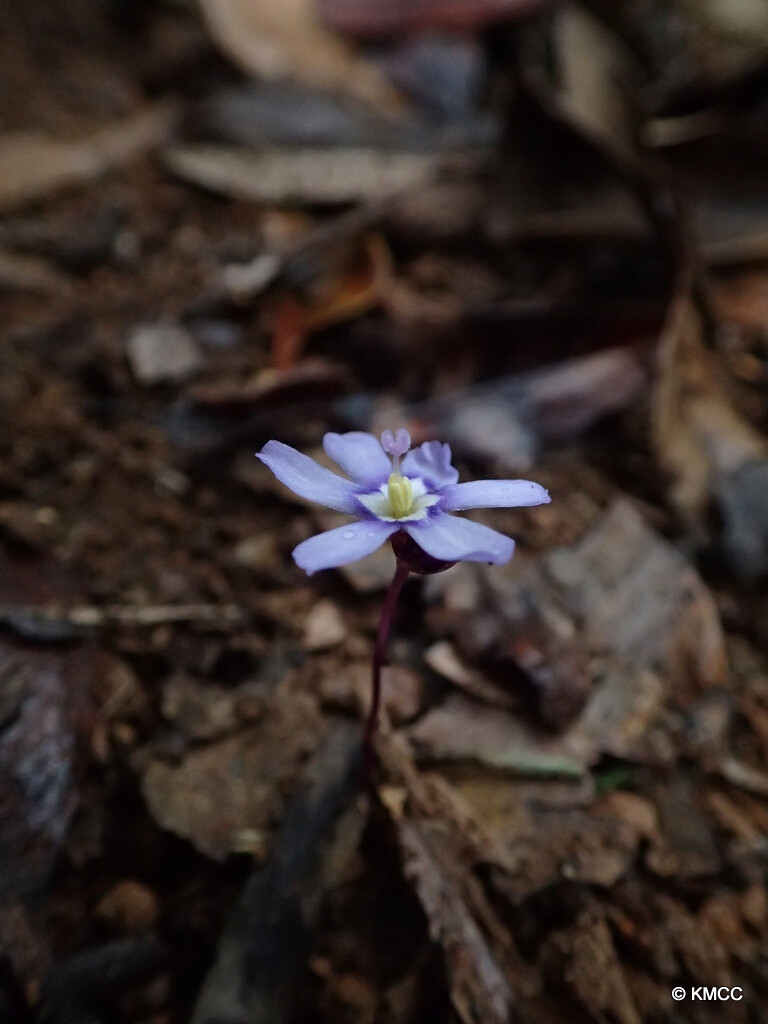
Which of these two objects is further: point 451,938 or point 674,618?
point 674,618

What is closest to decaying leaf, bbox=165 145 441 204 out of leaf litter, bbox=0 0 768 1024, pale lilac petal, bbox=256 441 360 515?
leaf litter, bbox=0 0 768 1024

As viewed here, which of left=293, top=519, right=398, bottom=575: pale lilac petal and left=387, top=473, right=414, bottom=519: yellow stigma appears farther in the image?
left=387, top=473, right=414, bottom=519: yellow stigma

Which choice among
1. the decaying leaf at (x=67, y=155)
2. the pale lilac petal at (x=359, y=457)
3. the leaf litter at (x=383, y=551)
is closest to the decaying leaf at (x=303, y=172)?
the leaf litter at (x=383, y=551)

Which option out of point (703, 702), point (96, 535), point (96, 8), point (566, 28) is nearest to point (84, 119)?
point (96, 8)

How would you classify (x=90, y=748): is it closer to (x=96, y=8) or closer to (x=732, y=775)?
(x=732, y=775)

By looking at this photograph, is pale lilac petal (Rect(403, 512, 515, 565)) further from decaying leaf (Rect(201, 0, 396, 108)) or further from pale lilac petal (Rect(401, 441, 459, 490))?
decaying leaf (Rect(201, 0, 396, 108))

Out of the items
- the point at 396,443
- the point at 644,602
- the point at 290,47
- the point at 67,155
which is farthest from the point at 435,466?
the point at 290,47
